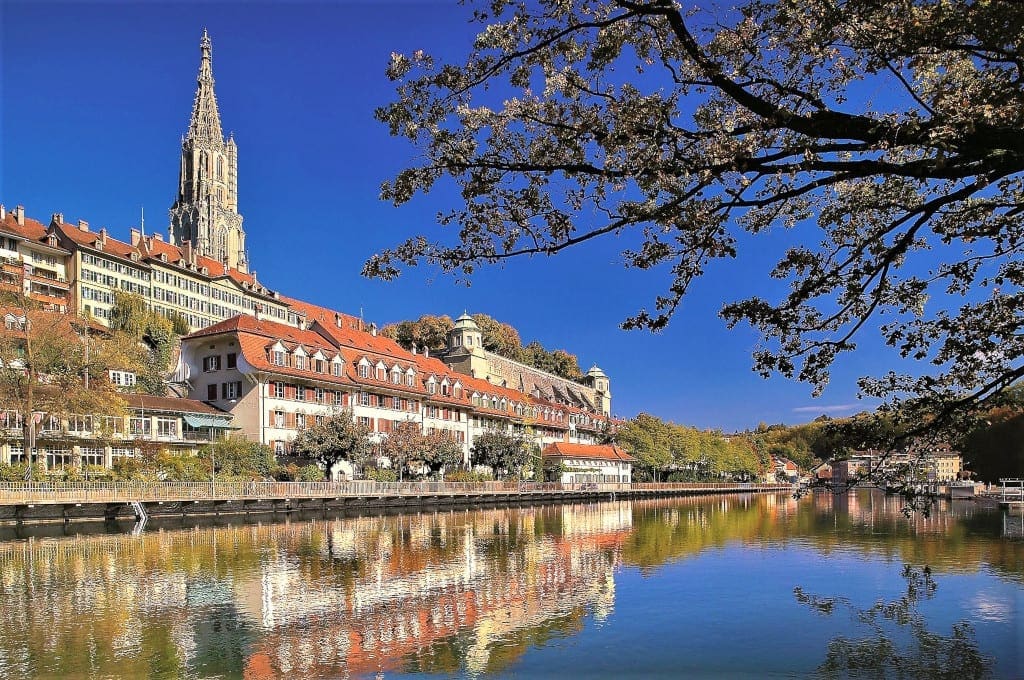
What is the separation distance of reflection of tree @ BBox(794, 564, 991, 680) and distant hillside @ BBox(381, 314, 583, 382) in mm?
88321

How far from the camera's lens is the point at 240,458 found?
52969 mm

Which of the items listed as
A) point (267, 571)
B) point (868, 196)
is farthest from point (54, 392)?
point (868, 196)

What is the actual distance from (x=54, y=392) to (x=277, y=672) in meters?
34.1

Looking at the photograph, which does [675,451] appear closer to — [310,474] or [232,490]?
[310,474]

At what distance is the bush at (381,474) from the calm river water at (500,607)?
2414cm

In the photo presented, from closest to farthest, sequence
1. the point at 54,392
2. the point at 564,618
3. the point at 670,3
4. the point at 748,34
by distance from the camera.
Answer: the point at 670,3, the point at 748,34, the point at 564,618, the point at 54,392

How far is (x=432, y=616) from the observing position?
18578 mm

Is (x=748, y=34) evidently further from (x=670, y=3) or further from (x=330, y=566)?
(x=330, y=566)

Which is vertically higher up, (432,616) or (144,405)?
(144,405)

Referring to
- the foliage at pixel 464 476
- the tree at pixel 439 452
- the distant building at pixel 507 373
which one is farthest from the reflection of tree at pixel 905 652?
the distant building at pixel 507 373

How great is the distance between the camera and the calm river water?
14609 mm

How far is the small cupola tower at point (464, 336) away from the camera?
336ft

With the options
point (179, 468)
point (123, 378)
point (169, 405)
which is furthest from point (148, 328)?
point (179, 468)

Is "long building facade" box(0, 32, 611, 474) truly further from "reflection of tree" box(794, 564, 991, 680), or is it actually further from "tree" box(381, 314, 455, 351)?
"reflection of tree" box(794, 564, 991, 680)
